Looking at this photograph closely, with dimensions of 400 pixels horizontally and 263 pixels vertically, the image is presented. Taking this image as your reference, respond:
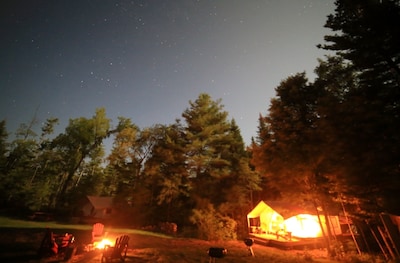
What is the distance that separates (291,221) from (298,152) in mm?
10960

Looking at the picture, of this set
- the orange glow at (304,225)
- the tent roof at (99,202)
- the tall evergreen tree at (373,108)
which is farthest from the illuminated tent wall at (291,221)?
the tent roof at (99,202)

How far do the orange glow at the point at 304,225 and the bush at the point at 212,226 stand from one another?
5.90 meters

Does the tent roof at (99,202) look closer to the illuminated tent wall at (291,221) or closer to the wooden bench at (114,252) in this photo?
the illuminated tent wall at (291,221)

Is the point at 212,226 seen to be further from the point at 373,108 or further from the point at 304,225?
the point at 373,108

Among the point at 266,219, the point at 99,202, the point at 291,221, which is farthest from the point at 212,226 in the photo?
the point at 99,202

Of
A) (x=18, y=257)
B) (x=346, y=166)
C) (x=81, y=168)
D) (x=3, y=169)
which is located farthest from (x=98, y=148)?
(x=346, y=166)

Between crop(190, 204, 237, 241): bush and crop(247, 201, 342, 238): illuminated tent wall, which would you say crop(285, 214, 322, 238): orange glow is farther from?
crop(190, 204, 237, 241): bush

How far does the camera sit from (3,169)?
125 feet

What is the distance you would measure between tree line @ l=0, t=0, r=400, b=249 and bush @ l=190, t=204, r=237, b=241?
0.10 metres

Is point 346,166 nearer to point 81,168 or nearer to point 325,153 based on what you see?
point 325,153

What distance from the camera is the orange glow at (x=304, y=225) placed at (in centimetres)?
1973

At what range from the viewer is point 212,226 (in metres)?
21.1

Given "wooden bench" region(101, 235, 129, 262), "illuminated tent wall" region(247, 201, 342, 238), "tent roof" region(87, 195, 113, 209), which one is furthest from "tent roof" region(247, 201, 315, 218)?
"tent roof" region(87, 195, 113, 209)

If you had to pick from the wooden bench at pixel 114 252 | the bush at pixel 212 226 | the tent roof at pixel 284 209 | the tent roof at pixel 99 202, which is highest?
the tent roof at pixel 99 202
